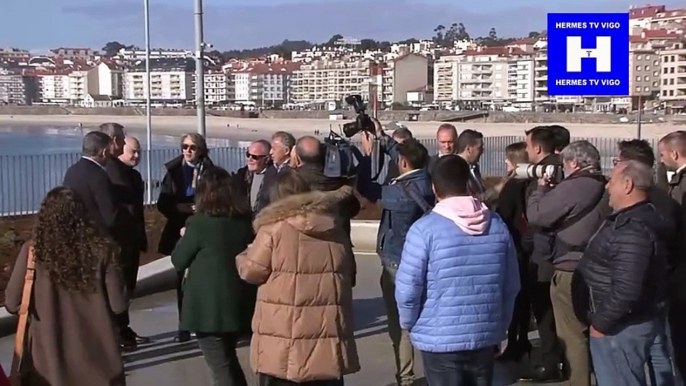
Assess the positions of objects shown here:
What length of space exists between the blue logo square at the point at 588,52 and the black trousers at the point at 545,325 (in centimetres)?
263

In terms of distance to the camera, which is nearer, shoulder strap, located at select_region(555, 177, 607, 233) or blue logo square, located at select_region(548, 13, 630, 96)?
shoulder strap, located at select_region(555, 177, 607, 233)

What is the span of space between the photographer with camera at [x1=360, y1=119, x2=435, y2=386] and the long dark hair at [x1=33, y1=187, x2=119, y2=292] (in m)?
Answer: 2.23

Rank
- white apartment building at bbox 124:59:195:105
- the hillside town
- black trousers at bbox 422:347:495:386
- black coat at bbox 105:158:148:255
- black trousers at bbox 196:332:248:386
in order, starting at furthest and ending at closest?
white apartment building at bbox 124:59:195:105
the hillside town
black coat at bbox 105:158:148:255
black trousers at bbox 196:332:248:386
black trousers at bbox 422:347:495:386

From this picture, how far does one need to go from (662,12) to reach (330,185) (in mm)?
190427

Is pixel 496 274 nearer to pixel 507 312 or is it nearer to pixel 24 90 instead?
pixel 507 312

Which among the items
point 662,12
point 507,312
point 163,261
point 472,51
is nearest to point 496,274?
point 507,312

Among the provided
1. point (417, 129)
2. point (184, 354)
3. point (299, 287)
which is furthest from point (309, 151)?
point (417, 129)

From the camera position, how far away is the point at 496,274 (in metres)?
4.62

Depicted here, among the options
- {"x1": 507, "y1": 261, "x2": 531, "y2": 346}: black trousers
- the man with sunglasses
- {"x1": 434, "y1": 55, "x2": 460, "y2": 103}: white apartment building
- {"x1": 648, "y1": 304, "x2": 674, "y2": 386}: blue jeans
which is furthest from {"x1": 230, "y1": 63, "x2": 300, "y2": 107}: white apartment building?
{"x1": 648, "y1": 304, "x2": 674, "y2": 386}: blue jeans

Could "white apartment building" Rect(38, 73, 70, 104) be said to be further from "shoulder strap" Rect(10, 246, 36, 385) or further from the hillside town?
"shoulder strap" Rect(10, 246, 36, 385)

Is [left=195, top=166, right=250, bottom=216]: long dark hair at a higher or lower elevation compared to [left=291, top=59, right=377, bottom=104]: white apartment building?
lower

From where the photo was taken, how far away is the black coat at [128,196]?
23.9 ft

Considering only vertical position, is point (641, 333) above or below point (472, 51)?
below

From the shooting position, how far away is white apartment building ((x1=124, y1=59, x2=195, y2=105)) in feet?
547
